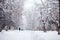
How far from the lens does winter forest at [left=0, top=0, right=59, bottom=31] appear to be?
9.62ft

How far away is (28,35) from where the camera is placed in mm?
2912

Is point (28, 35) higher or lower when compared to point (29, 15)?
lower

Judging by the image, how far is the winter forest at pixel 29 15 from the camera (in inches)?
115

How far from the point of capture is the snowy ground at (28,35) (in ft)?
9.51

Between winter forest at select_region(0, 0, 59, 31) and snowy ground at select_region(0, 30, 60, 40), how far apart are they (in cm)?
9

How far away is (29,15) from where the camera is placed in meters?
2.93

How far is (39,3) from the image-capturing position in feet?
9.66

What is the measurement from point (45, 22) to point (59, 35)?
440mm

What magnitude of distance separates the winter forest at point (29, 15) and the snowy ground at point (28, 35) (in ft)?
0.31

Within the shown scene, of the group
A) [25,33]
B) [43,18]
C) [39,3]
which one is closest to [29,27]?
[25,33]

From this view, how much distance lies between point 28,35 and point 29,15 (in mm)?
467

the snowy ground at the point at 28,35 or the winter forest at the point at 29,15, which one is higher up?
the winter forest at the point at 29,15

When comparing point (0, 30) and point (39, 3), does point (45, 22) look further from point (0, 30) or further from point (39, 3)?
point (0, 30)

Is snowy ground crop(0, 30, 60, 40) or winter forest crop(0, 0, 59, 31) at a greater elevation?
winter forest crop(0, 0, 59, 31)
